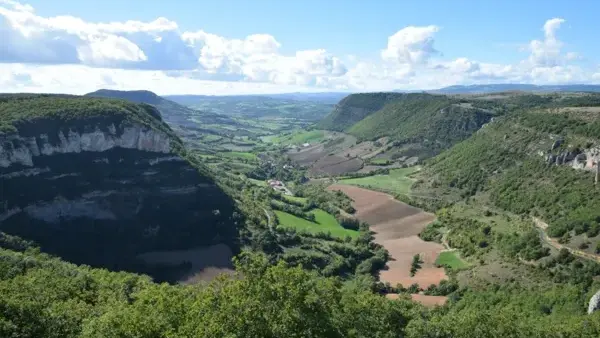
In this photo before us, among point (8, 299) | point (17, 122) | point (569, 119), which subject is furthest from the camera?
point (569, 119)

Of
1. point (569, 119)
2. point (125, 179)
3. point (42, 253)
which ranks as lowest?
point (42, 253)

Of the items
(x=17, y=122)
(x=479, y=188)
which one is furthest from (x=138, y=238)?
(x=479, y=188)

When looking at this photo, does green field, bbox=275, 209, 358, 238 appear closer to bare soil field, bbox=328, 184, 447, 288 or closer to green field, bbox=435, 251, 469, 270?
bare soil field, bbox=328, 184, 447, 288

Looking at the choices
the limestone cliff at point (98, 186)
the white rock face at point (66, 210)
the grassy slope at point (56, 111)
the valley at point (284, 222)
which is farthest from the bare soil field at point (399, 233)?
the grassy slope at point (56, 111)

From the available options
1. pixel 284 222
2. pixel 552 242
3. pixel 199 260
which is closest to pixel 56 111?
pixel 199 260

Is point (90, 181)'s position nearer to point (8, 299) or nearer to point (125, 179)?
point (125, 179)

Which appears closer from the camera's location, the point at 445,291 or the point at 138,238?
the point at 445,291
